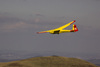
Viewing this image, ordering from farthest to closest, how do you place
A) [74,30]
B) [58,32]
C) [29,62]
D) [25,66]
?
[29,62]
[25,66]
[74,30]
[58,32]

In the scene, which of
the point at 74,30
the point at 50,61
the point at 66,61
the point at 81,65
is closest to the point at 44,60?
the point at 50,61

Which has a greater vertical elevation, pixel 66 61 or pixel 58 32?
pixel 58 32

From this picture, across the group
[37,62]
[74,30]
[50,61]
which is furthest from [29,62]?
[74,30]

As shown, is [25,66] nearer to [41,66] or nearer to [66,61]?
[41,66]

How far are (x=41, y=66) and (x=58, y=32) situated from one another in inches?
2742

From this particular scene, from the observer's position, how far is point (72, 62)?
169375mm

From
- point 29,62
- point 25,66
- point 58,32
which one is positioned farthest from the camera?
point 29,62

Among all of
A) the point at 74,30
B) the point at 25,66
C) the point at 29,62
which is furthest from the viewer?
the point at 29,62

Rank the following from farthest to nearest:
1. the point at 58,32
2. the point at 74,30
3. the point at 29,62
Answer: the point at 29,62
the point at 74,30
the point at 58,32

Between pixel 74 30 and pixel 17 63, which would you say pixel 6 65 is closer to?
pixel 17 63

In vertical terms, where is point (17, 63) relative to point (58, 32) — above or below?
below

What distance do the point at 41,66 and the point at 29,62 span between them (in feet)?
40.1

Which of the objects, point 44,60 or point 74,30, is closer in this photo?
point 74,30

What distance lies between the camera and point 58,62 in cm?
16762
